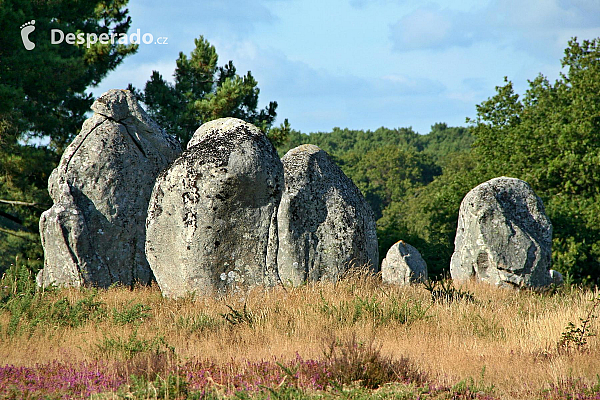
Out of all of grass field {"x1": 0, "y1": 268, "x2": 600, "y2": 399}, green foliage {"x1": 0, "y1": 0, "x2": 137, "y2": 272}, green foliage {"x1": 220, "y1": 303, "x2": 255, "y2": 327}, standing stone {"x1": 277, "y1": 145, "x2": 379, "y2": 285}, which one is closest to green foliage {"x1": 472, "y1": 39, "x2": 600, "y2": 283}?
standing stone {"x1": 277, "y1": 145, "x2": 379, "y2": 285}

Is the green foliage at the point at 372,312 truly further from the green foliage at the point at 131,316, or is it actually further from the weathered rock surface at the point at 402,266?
the weathered rock surface at the point at 402,266

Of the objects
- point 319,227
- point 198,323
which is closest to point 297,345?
point 198,323

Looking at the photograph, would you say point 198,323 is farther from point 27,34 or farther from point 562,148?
point 562,148

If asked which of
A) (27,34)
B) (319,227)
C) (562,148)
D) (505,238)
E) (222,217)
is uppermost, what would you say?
(27,34)

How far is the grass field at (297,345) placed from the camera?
5.22 metres

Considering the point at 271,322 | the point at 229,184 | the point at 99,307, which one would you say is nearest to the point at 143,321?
the point at 99,307

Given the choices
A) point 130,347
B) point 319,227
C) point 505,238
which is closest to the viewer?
point 130,347

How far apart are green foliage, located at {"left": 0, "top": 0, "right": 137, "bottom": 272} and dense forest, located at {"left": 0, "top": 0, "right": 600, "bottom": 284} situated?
0.04m

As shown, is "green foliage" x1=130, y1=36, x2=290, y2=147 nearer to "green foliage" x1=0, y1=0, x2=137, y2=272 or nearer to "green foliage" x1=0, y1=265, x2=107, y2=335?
"green foliage" x1=0, y1=0, x2=137, y2=272

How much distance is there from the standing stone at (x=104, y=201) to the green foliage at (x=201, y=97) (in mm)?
11031

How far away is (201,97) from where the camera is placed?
25.7 meters

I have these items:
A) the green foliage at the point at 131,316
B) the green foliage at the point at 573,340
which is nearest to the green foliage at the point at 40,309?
the green foliage at the point at 131,316

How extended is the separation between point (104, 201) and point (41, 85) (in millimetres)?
8417

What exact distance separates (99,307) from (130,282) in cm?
291
